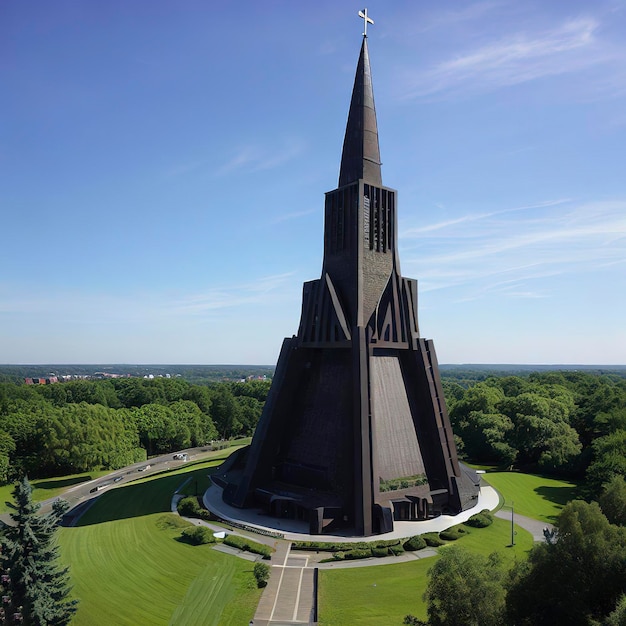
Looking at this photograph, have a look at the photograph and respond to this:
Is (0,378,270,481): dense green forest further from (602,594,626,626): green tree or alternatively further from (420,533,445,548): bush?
(602,594,626,626): green tree

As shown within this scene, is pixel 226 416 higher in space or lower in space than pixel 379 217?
lower

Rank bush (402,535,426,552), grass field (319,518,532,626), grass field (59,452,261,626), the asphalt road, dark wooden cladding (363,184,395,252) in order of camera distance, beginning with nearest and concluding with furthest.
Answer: grass field (319,518,532,626) < grass field (59,452,261,626) < bush (402,535,426,552) < dark wooden cladding (363,184,395,252) < the asphalt road

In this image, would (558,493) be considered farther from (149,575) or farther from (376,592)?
(149,575)

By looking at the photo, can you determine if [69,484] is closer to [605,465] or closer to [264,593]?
[264,593]

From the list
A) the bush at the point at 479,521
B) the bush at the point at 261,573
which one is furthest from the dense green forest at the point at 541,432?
the bush at the point at 261,573

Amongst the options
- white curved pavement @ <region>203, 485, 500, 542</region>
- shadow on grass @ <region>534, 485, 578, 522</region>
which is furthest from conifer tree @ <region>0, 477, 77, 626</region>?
shadow on grass @ <region>534, 485, 578, 522</region>

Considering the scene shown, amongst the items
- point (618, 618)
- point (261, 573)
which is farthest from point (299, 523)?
point (618, 618)
